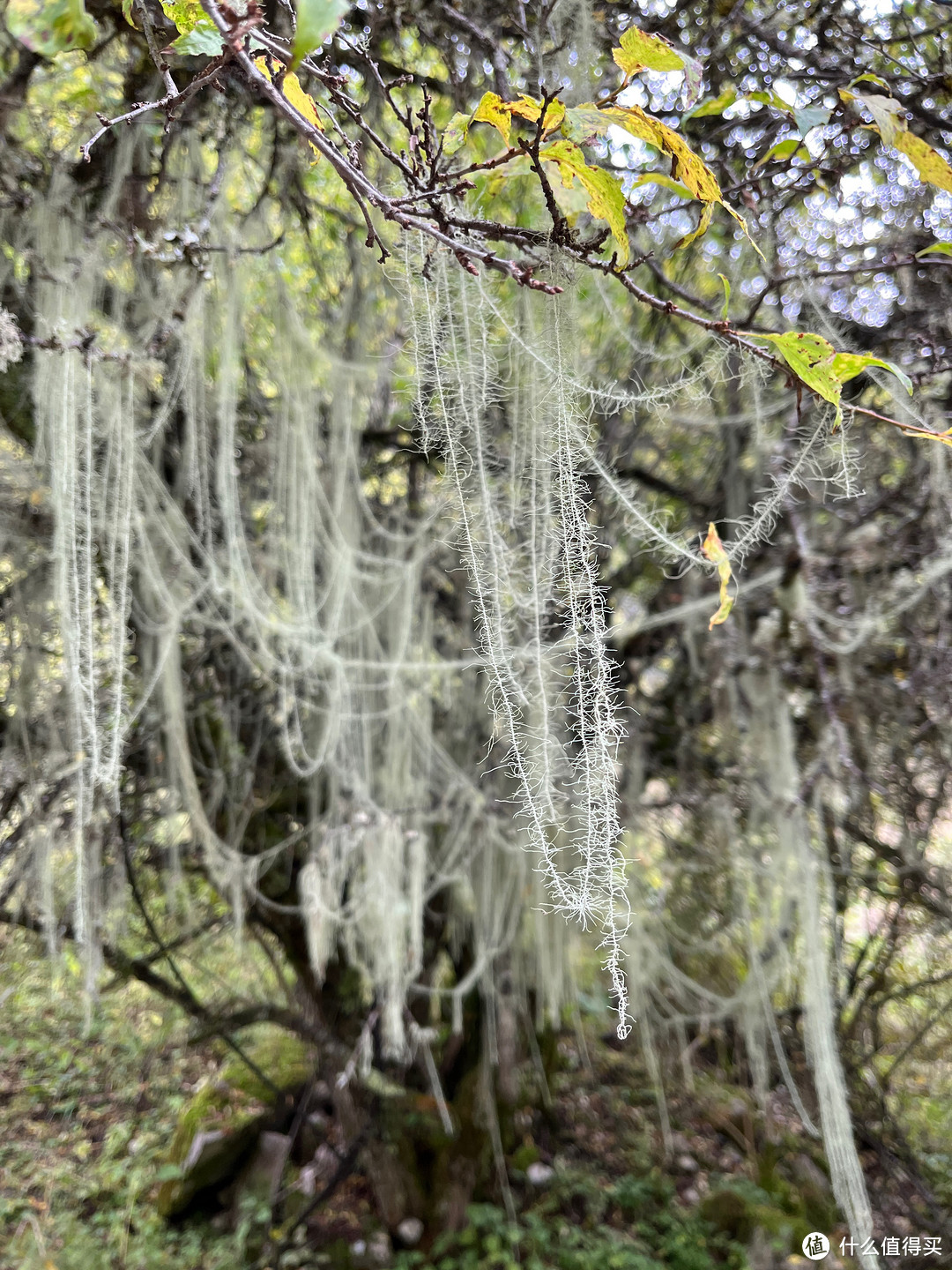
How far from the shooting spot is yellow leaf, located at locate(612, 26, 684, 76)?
44 cm

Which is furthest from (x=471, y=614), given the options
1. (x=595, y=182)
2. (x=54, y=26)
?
(x=54, y=26)

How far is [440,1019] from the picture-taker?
2.35 metres

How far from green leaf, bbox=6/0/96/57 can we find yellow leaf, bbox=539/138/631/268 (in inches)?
10.0

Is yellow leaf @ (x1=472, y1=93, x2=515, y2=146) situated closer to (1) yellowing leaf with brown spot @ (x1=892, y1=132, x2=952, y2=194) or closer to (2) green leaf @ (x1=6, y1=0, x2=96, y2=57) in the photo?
(2) green leaf @ (x1=6, y1=0, x2=96, y2=57)

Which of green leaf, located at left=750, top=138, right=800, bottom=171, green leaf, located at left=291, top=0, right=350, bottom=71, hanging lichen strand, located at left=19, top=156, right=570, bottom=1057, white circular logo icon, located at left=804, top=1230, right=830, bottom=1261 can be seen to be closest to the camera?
green leaf, located at left=291, top=0, right=350, bottom=71

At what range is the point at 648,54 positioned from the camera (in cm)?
45

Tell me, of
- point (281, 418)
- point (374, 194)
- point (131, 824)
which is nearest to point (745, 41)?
point (281, 418)

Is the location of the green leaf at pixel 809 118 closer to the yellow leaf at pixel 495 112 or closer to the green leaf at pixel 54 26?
the yellow leaf at pixel 495 112

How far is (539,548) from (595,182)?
240 millimetres

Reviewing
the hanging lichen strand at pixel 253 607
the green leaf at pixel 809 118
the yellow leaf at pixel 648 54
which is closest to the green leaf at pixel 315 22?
the yellow leaf at pixel 648 54

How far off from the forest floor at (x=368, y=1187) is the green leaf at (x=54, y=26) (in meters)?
2.03

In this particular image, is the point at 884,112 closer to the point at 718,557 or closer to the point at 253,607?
the point at 718,557

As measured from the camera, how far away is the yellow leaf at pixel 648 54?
17.3 inches

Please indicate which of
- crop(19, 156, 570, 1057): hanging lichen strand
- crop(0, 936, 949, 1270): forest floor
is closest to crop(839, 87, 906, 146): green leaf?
crop(19, 156, 570, 1057): hanging lichen strand
